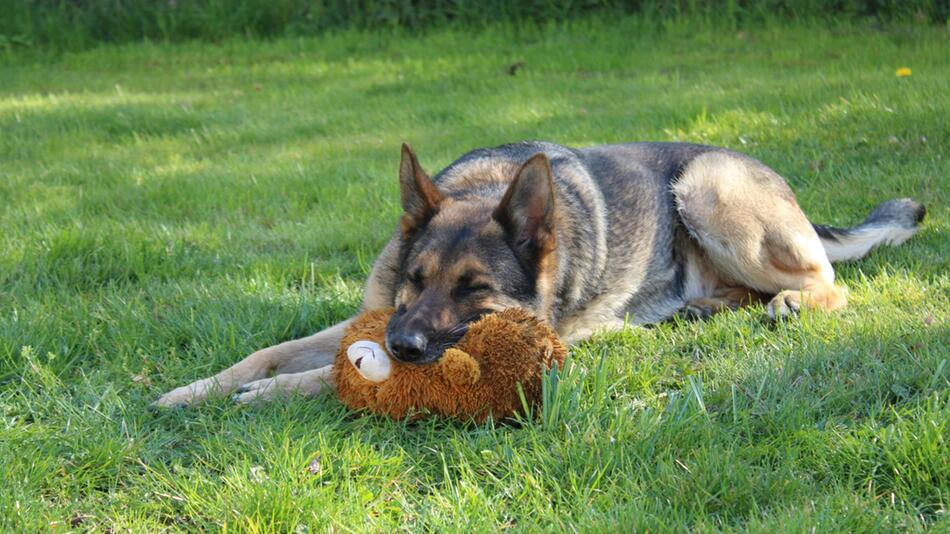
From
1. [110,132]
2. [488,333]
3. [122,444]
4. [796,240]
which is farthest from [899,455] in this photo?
[110,132]

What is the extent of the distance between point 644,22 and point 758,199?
291 inches

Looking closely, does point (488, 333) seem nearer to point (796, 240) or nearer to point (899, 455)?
point (899, 455)

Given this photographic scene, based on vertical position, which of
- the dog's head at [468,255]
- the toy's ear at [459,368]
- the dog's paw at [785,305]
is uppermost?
the dog's head at [468,255]

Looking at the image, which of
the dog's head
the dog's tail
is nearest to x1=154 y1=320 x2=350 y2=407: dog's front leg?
the dog's head

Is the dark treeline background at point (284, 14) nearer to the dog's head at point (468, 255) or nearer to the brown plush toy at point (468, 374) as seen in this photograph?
the dog's head at point (468, 255)

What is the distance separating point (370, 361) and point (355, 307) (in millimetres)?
1334

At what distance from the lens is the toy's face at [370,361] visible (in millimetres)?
3436

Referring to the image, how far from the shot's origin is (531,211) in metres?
3.99

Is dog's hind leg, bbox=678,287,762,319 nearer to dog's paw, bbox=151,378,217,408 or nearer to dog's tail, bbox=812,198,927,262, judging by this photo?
dog's tail, bbox=812,198,927,262

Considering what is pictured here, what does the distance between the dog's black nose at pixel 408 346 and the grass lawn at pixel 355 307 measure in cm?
26

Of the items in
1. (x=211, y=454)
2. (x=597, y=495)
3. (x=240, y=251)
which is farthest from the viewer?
(x=240, y=251)

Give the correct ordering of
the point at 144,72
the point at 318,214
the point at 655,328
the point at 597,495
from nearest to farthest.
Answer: the point at 597,495 → the point at 655,328 → the point at 318,214 → the point at 144,72

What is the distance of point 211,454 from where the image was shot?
126 inches

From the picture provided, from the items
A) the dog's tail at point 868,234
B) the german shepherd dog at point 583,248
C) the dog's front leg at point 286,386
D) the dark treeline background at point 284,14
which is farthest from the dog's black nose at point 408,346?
the dark treeline background at point 284,14
